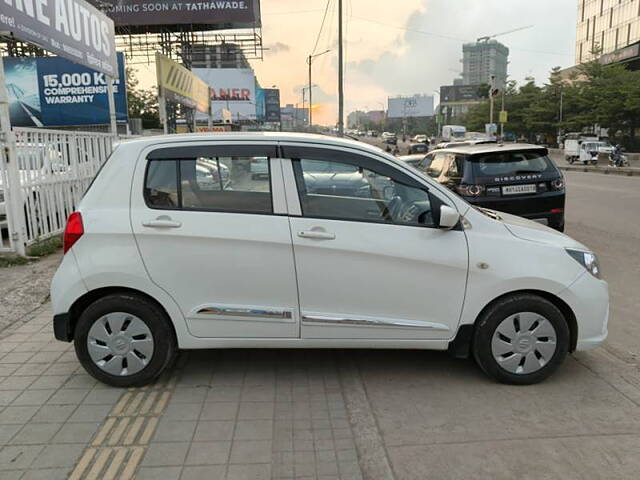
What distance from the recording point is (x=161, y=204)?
3.78 meters

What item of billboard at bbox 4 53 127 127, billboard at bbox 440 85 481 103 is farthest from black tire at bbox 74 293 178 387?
billboard at bbox 440 85 481 103

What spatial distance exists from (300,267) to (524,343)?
168 cm

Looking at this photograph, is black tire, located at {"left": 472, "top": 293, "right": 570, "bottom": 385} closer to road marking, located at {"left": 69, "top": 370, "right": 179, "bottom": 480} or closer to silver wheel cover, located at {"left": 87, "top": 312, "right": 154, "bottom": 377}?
road marking, located at {"left": 69, "top": 370, "right": 179, "bottom": 480}

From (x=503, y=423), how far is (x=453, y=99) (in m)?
126

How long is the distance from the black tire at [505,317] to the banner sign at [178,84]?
41.0 feet

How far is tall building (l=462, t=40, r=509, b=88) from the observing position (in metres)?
57.1

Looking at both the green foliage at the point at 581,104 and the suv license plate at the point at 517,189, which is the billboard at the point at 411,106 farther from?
the suv license plate at the point at 517,189

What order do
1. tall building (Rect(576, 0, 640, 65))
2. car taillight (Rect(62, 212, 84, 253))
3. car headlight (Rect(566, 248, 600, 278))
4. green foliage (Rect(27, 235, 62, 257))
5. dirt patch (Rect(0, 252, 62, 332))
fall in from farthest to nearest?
tall building (Rect(576, 0, 640, 65)) < green foliage (Rect(27, 235, 62, 257)) < dirt patch (Rect(0, 252, 62, 332)) < car headlight (Rect(566, 248, 600, 278)) < car taillight (Rect(62, 212, 84, 253))

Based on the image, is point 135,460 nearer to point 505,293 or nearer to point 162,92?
point 505,293

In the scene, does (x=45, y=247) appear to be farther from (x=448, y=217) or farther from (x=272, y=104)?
(x=272, y=104)

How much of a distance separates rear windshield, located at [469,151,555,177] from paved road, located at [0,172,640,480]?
11.8 ft

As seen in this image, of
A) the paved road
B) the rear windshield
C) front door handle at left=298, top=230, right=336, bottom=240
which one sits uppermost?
the rear windshield

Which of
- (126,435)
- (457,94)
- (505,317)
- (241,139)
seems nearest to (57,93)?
(241,139)

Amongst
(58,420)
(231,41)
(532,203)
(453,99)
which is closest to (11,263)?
(58,420)
